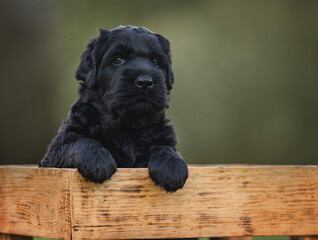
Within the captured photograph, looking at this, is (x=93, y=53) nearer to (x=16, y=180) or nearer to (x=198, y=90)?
(x=16, y=180)

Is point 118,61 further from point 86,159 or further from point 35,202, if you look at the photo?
point 35,202

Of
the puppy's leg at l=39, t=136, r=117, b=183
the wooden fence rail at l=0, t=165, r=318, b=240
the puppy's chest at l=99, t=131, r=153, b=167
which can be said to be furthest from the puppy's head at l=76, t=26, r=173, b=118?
the wooden fence rail at l=0, t=165, r=318, b=240

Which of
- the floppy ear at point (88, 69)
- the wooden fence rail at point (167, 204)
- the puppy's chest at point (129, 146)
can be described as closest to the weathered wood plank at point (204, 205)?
the wooden fence rail at point (167, 204)

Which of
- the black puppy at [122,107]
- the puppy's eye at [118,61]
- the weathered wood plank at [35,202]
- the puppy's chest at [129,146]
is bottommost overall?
the weathered wood plank at [35,202]

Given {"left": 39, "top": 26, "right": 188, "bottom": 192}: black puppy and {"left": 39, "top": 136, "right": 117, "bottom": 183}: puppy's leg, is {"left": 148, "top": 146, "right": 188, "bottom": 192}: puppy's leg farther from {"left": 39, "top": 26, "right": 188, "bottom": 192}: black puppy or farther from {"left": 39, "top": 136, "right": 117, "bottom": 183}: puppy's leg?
Result: {"left": 39, "top": 136, "right": 117, "bottom": 183}: puppy's leg

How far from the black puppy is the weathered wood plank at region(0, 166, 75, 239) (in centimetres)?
15

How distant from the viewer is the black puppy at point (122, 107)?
2.46 metres

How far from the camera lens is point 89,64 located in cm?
280

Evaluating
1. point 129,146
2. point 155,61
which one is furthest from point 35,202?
point 155,61

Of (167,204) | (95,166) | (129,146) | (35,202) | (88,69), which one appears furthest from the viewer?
(88,69)

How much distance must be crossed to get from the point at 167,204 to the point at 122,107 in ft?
1.99

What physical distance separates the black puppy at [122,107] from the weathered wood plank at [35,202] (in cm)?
15

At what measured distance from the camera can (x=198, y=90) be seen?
8.27m

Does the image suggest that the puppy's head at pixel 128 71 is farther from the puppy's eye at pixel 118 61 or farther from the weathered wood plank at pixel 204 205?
the weathered wood plank at pixel 204 205
